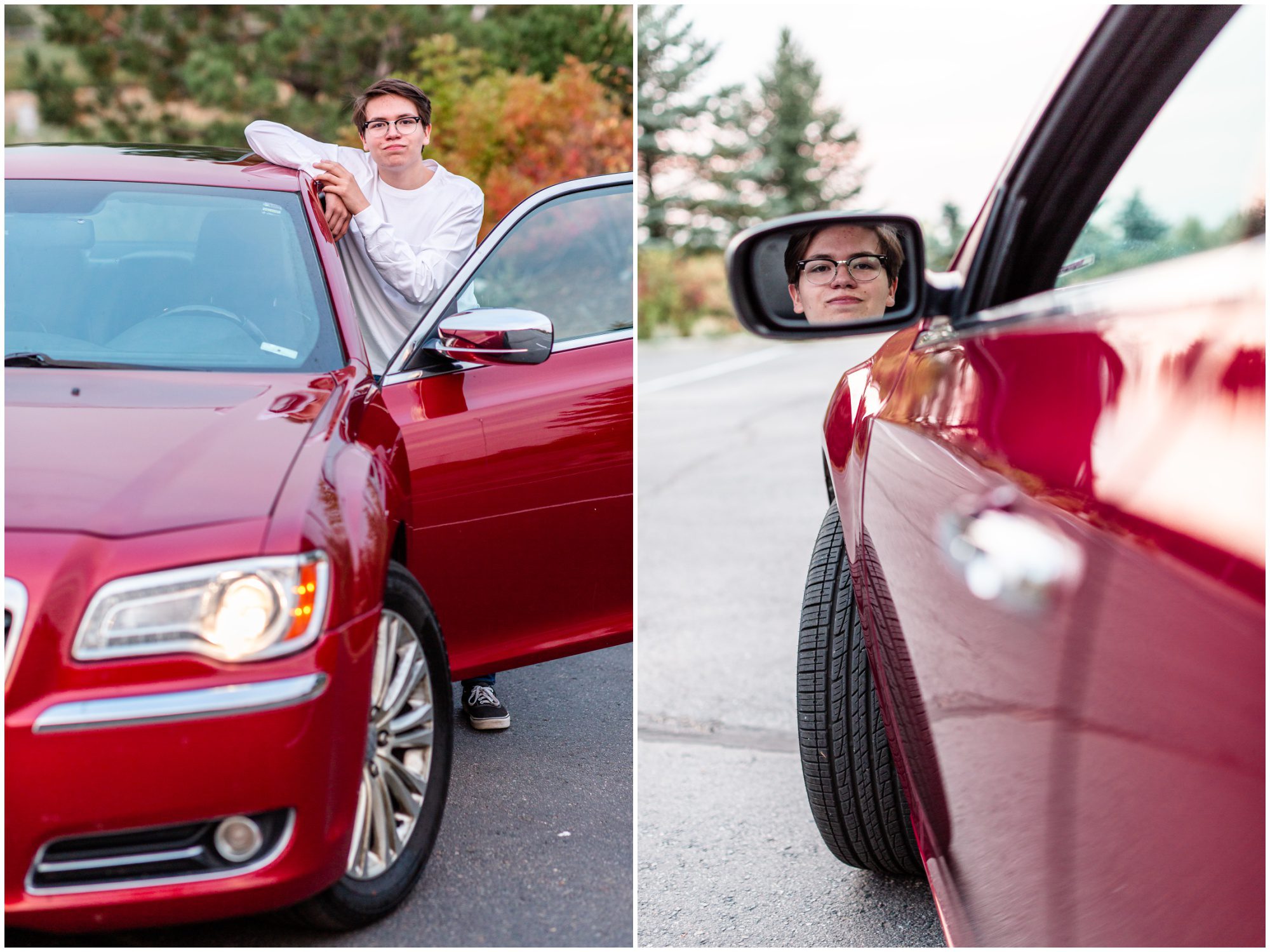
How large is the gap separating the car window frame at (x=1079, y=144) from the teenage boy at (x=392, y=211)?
173cm

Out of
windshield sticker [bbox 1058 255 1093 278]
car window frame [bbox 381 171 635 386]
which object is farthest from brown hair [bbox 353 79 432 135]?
windshield sticker [bbox 1058 255 1093 278]

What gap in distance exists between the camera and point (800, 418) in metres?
12.6

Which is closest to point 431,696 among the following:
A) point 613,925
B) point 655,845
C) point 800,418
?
point 613,925

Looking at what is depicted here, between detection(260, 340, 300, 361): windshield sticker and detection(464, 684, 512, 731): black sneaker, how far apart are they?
3.95ft

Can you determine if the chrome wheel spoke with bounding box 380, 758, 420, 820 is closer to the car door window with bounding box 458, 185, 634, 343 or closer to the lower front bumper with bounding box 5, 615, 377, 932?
the lower front bumper with bounding box 5, 615, 377, 932

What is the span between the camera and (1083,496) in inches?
50.5

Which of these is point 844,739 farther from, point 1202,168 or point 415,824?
point 1202,168

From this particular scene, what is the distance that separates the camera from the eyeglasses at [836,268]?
2287 mm

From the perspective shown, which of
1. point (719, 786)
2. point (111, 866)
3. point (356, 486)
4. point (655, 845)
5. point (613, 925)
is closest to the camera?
point (111, 866)

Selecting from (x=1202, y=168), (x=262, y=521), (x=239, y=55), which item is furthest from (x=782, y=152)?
(x=1202, y=168)

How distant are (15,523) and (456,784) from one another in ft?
4.86

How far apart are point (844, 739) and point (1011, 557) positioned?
1349mm

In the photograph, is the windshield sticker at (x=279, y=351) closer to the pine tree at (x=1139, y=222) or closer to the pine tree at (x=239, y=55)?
the pine tree at (x=1139, y=222)

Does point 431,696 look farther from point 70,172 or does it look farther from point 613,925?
point 70,172
